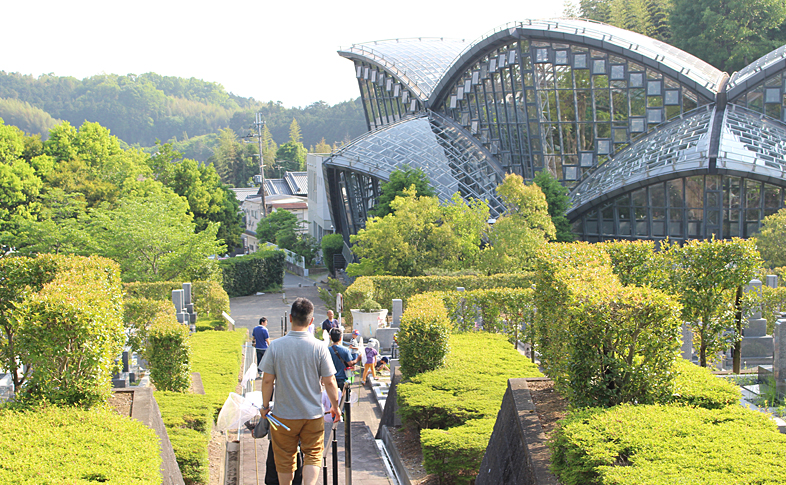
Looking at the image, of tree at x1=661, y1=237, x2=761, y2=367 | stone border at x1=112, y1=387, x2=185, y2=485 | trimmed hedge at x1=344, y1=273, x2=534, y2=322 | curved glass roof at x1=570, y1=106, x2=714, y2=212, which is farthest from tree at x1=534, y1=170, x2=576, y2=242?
stone border at x1=112, y1=387, x2=185, y2=485

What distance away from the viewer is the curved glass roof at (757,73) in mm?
32625

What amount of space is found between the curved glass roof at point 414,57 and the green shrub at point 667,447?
45769mm

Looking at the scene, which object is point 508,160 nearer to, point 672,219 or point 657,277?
point 672,219

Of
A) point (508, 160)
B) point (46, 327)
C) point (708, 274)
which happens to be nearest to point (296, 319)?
point (46, 327)

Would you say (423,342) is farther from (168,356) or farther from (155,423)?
(155,423)

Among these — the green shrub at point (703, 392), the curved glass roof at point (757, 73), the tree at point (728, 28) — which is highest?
the tree at point (728, 28)

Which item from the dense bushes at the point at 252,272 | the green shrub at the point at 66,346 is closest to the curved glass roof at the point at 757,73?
the dense bushes at the point at 252,272

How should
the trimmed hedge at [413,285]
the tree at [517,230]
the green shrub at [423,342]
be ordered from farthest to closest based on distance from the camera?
the tree at [517,230]
the trimmed hedge at [413,285]
the green shrub at [423,342]

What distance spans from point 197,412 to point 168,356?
8.42 feet

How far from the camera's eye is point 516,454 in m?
7.21

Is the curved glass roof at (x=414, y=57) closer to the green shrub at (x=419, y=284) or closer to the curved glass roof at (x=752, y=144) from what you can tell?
the curved glass roof at (x=752, y=144)

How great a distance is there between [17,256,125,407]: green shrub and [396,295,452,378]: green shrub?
20.2 feet

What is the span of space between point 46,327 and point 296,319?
9.20ft

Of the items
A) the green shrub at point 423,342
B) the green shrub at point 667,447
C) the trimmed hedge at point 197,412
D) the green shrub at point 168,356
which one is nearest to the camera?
the green shrub at point 667,447
